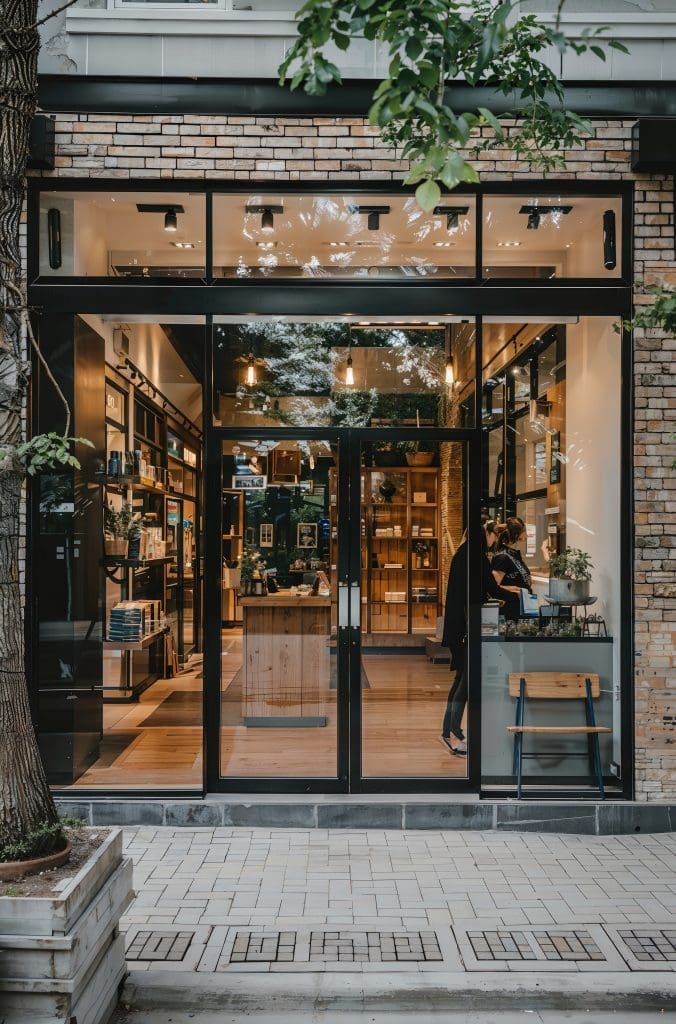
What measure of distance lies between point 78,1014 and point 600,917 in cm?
277

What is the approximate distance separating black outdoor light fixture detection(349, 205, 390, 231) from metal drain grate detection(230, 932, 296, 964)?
4779 mm

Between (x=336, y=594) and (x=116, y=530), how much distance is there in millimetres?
2194

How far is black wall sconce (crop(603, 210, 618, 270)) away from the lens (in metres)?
5.95

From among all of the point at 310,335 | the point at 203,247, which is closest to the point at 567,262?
the point at 310,335

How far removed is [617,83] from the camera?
19.2ft

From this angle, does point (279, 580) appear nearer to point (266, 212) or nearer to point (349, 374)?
point (349, 374)

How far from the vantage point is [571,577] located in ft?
20.7

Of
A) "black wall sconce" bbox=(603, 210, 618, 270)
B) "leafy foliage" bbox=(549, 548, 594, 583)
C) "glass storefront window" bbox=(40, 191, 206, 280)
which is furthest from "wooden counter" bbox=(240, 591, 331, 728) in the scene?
"black wall sconce" bbox=(603, 210, 618, 270)

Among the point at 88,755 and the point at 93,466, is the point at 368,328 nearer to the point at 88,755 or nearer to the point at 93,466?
the point at 93,466

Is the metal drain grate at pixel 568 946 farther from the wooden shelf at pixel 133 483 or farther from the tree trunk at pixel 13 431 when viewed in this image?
the wooden shelf at pixel 133 483

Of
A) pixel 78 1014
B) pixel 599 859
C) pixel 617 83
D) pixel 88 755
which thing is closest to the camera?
pixel 78 1014

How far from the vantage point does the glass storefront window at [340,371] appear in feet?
19.7

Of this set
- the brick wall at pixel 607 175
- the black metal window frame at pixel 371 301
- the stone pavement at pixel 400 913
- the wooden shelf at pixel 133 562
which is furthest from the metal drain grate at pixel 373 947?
the wooden shelf at pixel 133 562

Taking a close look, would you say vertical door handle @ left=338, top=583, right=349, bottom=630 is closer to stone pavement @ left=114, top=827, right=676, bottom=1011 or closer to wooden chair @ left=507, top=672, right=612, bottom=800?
wooden chair @ left=507, top=672, right=612, bottom=800
